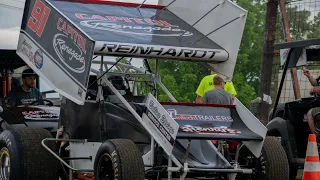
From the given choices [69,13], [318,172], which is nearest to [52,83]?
[69,13]

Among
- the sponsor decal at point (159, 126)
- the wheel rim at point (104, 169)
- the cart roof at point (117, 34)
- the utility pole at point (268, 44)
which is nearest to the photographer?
the sponsor decal at point (159, 126)

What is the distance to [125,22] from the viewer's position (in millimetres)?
9781

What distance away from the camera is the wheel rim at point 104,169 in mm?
8563

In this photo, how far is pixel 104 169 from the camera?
8.65 meters

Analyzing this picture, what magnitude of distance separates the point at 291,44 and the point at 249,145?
2.58 meters

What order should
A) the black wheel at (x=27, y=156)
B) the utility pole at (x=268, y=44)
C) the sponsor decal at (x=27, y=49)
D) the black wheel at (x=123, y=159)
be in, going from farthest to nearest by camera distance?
the utility pole at (x=268, y=44) → the sponsor decal at (x=27, y=49) → the black wheel at (x=27, y=156) → the black wheel at (x=123, y=159)

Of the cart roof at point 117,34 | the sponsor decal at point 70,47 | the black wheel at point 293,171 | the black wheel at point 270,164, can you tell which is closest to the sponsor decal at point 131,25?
the cart roof at point 117,34

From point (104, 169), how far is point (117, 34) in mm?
1735

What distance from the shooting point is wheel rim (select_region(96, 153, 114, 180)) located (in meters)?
8.56

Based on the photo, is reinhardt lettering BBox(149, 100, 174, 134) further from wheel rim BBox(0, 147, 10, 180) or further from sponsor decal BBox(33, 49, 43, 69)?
wheel rim BBox(0, 147, 10, 180)

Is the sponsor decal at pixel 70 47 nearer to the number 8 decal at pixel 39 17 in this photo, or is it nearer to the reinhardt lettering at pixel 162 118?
the number 8 decal at pixel 39 17

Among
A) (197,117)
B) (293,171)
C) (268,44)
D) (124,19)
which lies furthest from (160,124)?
(268,44)

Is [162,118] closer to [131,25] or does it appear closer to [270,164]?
[270,164]

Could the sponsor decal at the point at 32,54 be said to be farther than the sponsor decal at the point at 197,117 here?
Yes
